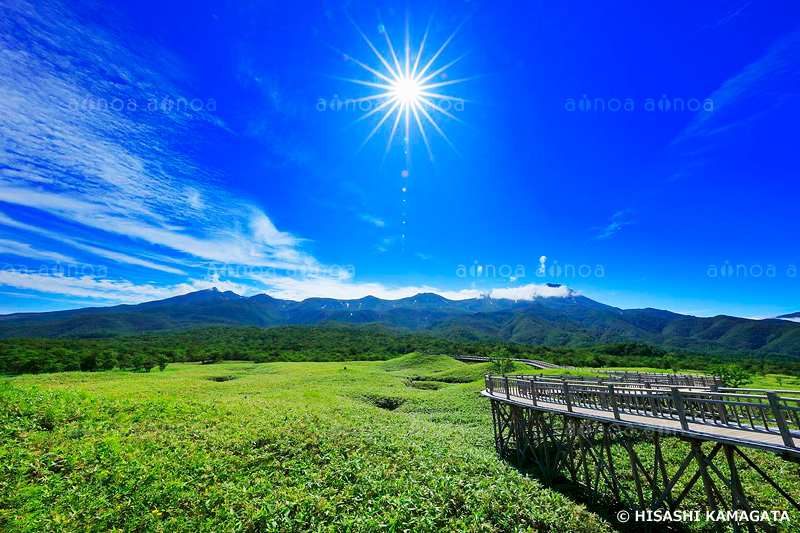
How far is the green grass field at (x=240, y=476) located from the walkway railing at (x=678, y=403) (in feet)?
14.4

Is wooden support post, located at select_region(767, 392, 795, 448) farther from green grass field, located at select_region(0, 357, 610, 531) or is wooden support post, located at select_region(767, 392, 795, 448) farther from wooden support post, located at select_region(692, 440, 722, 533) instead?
green grass field, located at select_region(0, 357, 610, 531)

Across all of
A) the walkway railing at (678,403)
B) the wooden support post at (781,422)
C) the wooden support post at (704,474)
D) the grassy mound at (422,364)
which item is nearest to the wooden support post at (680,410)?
the walkway railing at (678,403)

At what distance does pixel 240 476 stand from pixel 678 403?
16.3m

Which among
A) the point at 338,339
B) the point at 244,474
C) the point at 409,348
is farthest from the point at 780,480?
the point at 338,339

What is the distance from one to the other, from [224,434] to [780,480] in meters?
28.9

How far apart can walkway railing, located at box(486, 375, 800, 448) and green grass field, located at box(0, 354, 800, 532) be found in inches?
172

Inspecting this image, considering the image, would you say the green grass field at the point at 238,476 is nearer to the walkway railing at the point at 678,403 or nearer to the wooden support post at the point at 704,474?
the wooden support post at the point at 704,474

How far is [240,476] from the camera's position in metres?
12.3

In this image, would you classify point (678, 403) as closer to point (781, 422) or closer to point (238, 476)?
point (781, 422)

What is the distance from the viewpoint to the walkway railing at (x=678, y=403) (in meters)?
9.85

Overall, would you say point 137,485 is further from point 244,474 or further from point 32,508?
point 244,474

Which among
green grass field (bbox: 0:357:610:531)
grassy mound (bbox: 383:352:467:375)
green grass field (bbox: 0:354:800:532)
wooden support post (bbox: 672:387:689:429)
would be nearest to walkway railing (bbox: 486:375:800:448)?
wooden support post (bbox: 672:387:689:429)

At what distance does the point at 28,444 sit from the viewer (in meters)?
12.2

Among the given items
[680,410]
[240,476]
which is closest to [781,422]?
[680,410]
